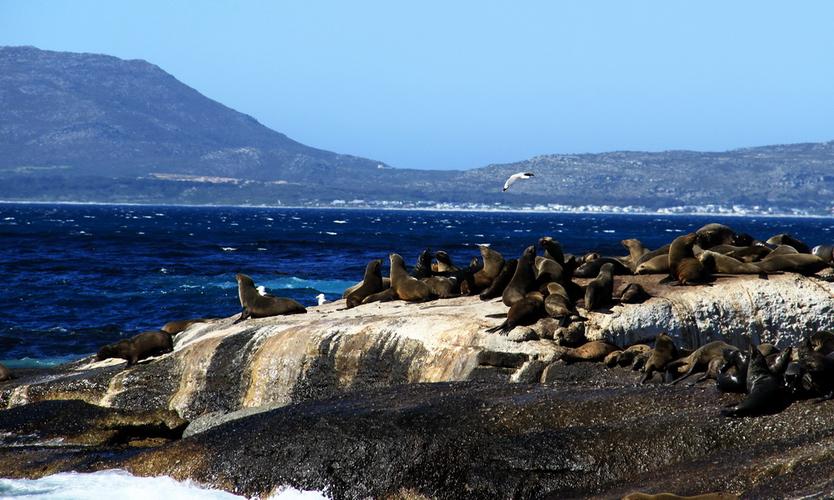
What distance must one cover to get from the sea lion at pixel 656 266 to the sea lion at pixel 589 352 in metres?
2.62

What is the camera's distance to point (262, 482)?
10.2m

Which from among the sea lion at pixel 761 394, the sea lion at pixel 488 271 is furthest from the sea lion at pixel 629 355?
the sea lion at pixel 488 271

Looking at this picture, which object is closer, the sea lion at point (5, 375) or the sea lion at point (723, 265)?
the sea lion at point (723, 265)

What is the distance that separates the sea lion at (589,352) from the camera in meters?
12.6

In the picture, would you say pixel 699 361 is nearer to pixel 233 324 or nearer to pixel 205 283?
pixel 233 324

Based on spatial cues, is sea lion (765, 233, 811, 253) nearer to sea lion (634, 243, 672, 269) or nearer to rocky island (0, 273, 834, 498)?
sea lion (634, 243, 672, 269)

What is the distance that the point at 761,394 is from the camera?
9.68 meters

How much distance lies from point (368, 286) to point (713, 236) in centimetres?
467

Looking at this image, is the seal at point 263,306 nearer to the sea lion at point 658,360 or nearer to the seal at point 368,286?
the seal at point 368,286

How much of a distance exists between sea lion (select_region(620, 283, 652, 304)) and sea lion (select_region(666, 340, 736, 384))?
74.6 inches

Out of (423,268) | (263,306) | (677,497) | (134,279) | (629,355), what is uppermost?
(423,268)

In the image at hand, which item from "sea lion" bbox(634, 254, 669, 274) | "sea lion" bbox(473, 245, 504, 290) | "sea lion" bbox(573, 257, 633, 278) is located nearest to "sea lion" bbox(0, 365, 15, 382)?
"sea lion" bbox(473, 245, 504, 290)

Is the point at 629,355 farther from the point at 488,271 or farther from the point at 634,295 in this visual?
the point at 488,271

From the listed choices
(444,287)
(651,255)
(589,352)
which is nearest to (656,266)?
(651,255)
